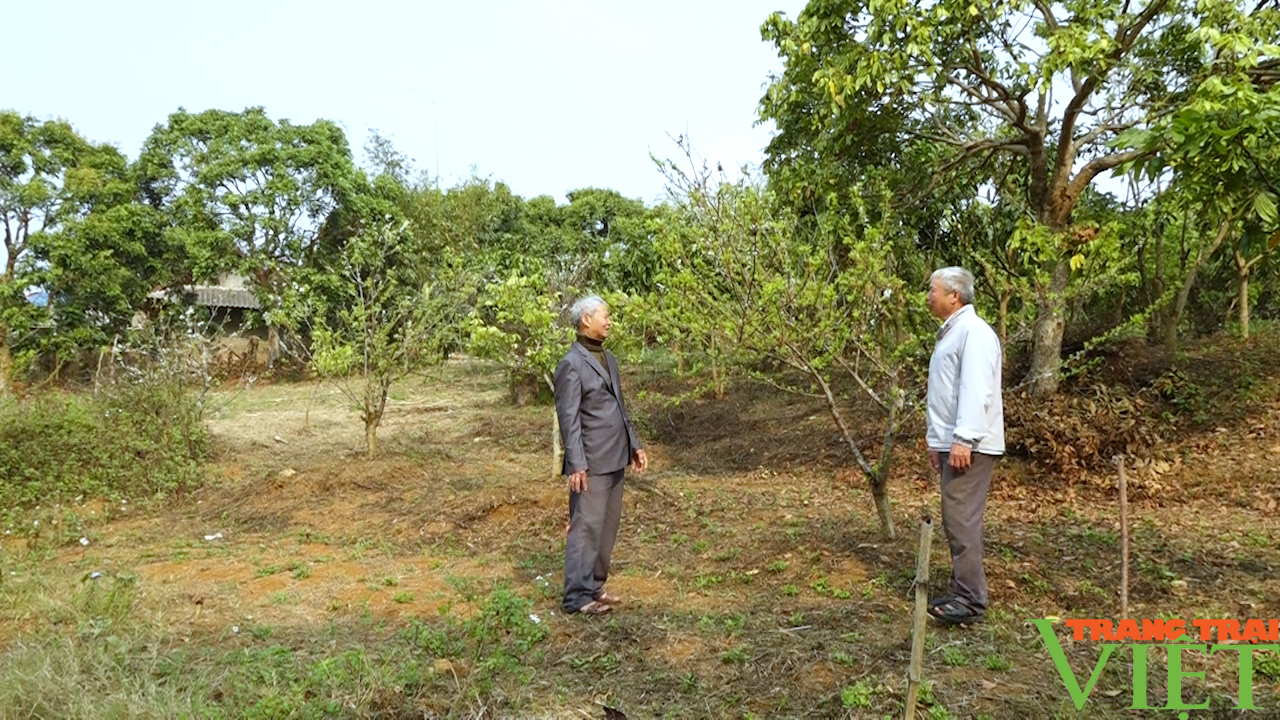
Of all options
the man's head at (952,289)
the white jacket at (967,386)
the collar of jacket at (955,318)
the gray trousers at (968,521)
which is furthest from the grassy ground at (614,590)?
the man's head at (952,289)

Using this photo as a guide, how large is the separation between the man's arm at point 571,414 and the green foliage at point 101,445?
17.6 ft

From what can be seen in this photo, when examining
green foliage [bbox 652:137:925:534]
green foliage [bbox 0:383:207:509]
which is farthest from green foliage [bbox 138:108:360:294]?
green foliage [bbox 652:137:925:534]

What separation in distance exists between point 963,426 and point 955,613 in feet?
2.87

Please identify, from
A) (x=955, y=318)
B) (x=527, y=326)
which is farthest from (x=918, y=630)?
(x=527, y=326)

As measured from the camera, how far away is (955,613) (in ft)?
12.4

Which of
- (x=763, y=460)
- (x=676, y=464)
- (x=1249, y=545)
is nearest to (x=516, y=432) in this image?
(x=676, y=464)

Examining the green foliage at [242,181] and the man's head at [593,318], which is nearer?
the man's head at [593,318]

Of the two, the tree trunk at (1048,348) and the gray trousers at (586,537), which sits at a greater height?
the tree trunk at (1048,348)

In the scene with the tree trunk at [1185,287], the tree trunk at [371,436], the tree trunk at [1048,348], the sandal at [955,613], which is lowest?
the sandal at [955,613]

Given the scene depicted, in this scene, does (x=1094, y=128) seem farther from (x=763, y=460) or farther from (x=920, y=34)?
(x=763, y=460)

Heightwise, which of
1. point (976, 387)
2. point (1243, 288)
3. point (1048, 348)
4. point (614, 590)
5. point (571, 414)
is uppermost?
point (1243, 288)

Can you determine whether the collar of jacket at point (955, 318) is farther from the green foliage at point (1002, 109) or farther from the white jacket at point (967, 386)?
the green foliage at point (1002, 109)

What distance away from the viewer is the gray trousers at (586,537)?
436 cm

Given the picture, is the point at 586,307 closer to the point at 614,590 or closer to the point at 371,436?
the point at 614,590
